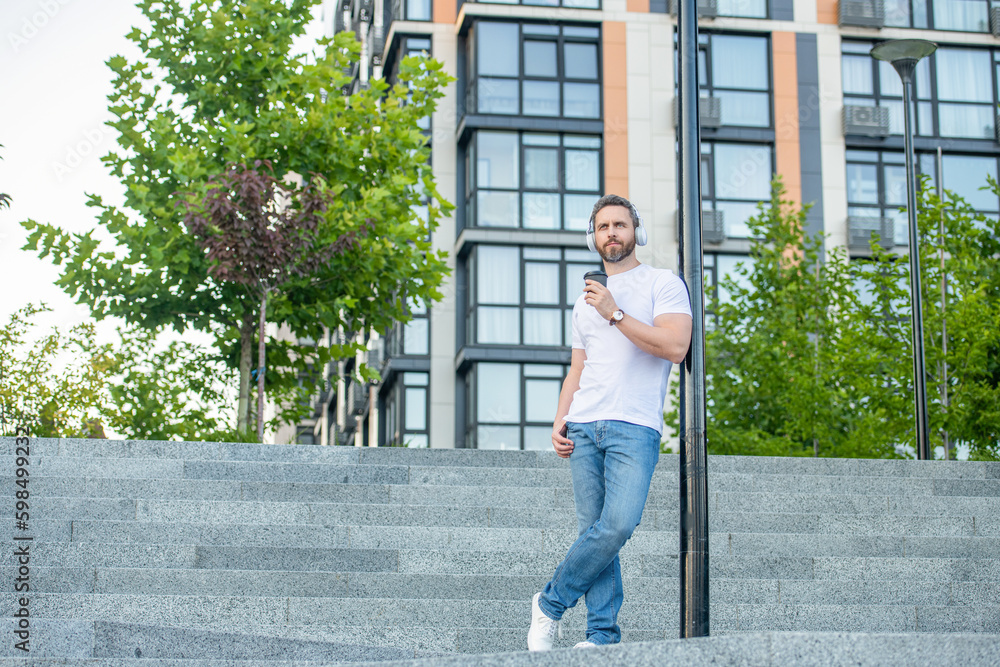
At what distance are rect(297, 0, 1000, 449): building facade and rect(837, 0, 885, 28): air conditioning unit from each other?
5 cm

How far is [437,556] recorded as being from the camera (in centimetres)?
795

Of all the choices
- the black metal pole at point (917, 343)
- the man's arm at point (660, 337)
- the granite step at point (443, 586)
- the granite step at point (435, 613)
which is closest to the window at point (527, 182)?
the black metal pole at point (917, 343)

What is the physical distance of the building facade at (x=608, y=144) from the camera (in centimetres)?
3092

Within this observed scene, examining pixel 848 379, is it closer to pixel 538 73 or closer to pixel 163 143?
pixel 163 143

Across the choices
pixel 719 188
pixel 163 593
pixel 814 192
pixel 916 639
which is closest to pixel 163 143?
pixel 163 593

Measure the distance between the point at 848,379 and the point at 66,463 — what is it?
12131mm

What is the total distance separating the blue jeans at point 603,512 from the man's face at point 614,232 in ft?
2.52

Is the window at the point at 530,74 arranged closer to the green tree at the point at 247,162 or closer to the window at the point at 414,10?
the window at the point at 414,10

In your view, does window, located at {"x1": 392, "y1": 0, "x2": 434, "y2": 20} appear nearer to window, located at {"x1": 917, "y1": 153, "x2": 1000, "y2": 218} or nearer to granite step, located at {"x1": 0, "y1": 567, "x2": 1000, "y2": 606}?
window, located at {"x1": 917, "y1": 153, "x2": 1000, "y2": 218}

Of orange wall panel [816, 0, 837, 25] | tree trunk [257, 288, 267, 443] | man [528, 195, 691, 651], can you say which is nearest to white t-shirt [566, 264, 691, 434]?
man [528, 195, 691, 651]

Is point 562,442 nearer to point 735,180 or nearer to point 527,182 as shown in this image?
point 527,182

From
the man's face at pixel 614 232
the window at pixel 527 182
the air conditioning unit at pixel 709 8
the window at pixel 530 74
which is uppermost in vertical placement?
the air conditioning unit at pixel 709 8

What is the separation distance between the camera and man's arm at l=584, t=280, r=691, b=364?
5.25 meters

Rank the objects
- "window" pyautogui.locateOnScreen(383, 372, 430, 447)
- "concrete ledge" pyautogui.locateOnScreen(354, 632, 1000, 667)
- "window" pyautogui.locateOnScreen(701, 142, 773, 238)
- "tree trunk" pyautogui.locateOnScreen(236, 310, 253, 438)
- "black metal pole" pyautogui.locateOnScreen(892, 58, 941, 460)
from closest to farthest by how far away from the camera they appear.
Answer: "concrete ledge" pyautogui.locateOnScreen(354, 632, 1000, 667)
"black metal pole" pyautogui.locateOnScreen(892, 58, 941, 460)
"tree trunk" pyautogui.locateOnScreen(236, 310, 253, 438)
"window" pyautogui.locateOnScreen(383, 372, 430, 447)
"window" pyautogui.locateOnScreen(701, 142, 773, 238)
